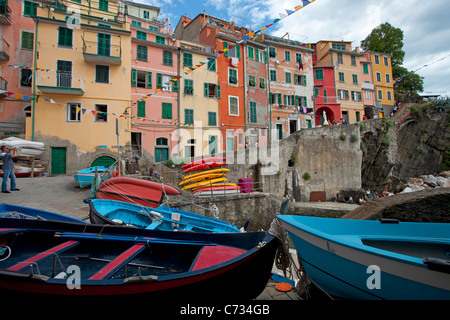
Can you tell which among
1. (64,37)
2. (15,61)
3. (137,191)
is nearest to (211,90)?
(64,37)

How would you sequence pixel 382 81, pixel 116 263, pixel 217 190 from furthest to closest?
1. pixel 382 81
2. pixel 217 190
3. pixel 116 263

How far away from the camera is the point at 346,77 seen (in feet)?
96.7

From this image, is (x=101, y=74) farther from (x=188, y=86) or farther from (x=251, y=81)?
(x=251, y=81)

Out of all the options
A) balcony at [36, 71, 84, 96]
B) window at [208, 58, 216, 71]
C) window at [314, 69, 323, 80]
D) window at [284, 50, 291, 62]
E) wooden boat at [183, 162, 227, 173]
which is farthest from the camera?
window at [314, 69, 323, 80]

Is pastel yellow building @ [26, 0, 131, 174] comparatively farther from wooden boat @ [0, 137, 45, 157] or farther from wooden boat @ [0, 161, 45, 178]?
wooden boat @ [0, 161, 45, 178]

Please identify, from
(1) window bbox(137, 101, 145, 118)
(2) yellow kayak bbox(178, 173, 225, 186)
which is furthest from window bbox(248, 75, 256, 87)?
(2) yellow kayak bbox(178, 173, 225, 186)

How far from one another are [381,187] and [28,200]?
28284 mm

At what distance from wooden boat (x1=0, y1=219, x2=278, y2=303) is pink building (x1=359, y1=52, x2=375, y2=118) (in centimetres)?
3459

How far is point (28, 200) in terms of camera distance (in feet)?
28.2

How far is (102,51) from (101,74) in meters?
1.65

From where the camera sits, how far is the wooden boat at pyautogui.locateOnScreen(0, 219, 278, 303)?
2.55m

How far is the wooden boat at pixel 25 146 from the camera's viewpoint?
1311 centimetres
